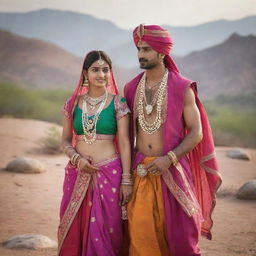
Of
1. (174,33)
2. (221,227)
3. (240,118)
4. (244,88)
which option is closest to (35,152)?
(221,227)

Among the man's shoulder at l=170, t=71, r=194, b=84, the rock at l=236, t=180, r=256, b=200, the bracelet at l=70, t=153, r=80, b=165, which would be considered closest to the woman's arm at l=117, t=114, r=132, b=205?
the bracelet at l=70, t=153, r=80, b=165

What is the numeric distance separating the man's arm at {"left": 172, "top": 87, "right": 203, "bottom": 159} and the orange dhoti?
28 centimetres

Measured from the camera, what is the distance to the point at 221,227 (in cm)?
677

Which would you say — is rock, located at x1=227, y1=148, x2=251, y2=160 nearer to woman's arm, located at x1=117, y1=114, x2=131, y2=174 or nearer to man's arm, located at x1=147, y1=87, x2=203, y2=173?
man's arm, located at x1=147, y1=87, x2=203, y2=173

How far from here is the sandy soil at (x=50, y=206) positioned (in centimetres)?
593

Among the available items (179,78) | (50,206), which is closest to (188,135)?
(179,78)

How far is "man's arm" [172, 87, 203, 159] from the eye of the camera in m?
4.16

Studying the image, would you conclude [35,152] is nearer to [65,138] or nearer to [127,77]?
[65,138]

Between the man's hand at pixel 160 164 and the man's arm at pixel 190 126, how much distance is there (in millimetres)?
101

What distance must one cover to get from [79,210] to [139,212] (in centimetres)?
55

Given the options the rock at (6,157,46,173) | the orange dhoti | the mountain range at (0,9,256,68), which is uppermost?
the mountain range at (0,9,256,68)

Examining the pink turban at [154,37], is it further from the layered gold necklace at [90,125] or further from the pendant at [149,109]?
the layered gold necklace at [90,125]

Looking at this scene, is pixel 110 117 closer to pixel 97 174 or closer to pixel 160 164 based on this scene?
pixel 97 174

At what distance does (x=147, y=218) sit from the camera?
4.12 m
